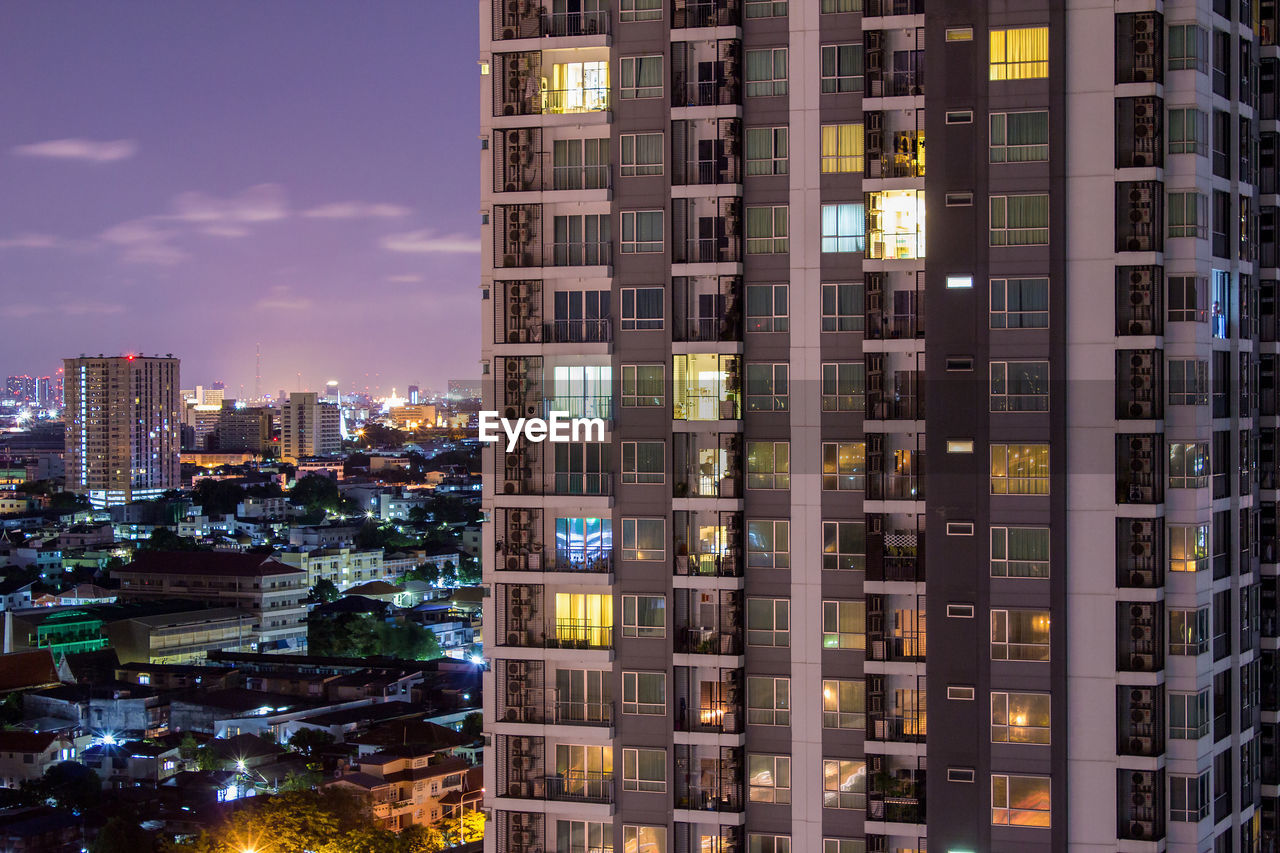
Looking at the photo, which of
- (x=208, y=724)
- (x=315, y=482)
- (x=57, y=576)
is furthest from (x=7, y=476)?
(x=208, y=724)

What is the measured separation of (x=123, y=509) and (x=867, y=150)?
111541 millimetres

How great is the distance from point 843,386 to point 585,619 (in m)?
3.29

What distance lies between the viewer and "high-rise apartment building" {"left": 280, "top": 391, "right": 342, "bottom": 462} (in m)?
176

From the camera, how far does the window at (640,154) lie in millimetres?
12719

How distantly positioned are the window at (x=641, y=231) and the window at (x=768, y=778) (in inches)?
188

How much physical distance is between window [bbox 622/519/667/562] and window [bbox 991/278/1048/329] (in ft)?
11.6

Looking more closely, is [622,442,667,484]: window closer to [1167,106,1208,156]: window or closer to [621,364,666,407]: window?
[621,364,666,407]: window

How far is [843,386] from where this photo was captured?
12383 millimetres

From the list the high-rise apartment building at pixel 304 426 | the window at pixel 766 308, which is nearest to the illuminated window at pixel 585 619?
the window at pixel 766 308

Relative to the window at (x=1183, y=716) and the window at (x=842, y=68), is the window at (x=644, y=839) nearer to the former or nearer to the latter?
the window at (x=1183, y=716)

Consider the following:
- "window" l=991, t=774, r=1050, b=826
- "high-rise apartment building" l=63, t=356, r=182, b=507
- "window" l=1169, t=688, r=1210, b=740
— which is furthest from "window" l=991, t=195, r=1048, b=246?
"high-rise apartment building" l=63, t=356, r=182, b=507

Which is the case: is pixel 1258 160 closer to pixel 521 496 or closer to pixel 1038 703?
pixel 1038 703

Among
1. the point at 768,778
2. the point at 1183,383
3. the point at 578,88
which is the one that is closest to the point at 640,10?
the point at 578,88

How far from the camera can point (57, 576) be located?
261 feet
